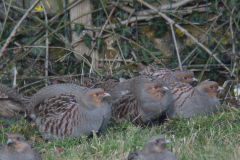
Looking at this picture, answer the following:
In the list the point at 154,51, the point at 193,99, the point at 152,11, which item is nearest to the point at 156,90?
the point at 193,99

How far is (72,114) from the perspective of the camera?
3986 mm

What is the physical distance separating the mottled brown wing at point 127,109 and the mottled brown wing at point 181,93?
620mm

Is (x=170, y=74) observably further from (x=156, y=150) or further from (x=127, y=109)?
(x=156, y=150)

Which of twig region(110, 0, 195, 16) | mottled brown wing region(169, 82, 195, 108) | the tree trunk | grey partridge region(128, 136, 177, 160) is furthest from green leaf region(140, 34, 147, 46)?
grey partridge region(128, 136, 177, 160)

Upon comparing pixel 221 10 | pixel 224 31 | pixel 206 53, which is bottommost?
pixel 206 53

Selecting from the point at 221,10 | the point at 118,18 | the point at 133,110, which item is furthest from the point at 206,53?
the point at 133,110

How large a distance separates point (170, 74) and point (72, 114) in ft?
7.20

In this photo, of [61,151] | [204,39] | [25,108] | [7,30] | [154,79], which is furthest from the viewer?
[7,30]

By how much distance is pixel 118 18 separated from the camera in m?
6.10

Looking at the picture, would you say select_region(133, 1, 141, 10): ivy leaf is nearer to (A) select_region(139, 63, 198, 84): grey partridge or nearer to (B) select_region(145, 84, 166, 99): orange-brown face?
(A) select_region(139, 63, 198, 84): grey partridge

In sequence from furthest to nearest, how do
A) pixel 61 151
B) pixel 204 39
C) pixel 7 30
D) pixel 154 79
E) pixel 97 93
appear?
pixel 7 30, pixel 204 39, pixel 154 79, pixel 97 93, pixel 61 151

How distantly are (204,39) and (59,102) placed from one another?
2936mm

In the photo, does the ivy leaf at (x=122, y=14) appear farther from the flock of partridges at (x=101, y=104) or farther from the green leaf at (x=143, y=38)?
the flock of partridges at (x=101, y=104)

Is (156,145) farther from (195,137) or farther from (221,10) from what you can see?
(221,10)
